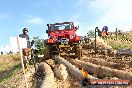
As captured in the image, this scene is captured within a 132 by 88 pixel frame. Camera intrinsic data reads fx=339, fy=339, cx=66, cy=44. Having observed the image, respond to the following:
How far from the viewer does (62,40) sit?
21.1 m

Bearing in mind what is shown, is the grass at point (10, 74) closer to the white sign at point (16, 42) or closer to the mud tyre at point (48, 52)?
the mud tyre at point (48, 52)

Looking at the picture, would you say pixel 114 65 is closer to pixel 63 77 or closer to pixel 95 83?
pixel 63 77

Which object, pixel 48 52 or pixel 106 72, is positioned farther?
pixel 48 52

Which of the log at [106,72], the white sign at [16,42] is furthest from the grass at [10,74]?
the white sign at [16,42]

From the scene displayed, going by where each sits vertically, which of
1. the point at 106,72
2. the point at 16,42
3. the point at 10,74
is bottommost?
the point at 10,74

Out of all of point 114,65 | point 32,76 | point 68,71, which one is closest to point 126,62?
point 114,65

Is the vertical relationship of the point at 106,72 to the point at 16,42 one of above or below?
below

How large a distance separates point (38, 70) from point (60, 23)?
5.49 metres

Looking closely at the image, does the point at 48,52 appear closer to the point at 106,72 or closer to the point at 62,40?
the point at 62,40

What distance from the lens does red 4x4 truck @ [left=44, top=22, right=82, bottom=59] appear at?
2080 centimetres

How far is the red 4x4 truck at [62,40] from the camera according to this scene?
20.8 meters

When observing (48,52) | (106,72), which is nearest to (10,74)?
(48,52)

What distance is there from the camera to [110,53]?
20.1 m

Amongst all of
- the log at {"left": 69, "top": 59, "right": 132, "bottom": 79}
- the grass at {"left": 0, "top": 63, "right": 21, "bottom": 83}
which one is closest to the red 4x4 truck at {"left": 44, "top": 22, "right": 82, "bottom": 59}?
the grass at {"left": 0, "top": 63, "right": 21, "bottom": 83}
